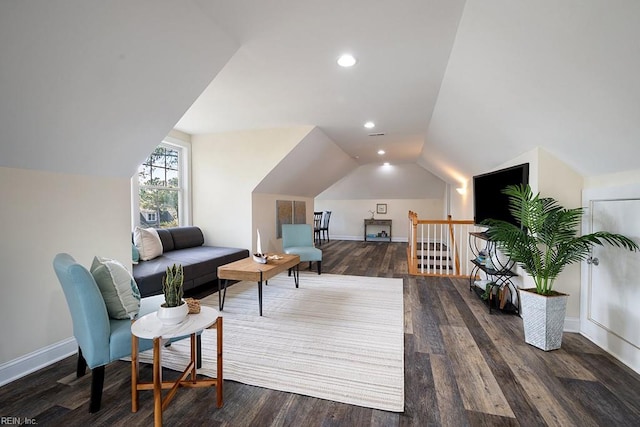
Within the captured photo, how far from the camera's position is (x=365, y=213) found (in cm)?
977

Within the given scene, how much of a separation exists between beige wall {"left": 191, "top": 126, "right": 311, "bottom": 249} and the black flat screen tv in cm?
271

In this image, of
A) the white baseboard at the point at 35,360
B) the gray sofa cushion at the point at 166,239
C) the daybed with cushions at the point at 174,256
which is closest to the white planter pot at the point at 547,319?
the daybed with cushions at the point at 174,256

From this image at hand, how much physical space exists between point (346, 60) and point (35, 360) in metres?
3.30

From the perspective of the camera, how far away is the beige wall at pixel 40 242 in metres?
1.86

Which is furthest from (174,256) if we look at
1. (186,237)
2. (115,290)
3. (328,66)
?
(328,66)

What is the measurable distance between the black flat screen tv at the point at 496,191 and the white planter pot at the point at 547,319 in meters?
0.95

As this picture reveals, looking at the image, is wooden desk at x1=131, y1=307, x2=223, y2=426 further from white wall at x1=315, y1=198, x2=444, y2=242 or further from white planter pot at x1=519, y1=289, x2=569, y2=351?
white wall at x1=315, y1=198, x2=444, y2=242

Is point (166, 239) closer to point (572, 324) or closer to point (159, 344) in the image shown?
point (159, 344)

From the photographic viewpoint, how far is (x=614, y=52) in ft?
4.54

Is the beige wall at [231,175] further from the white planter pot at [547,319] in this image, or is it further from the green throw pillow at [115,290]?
the white planter pot at [547,319]

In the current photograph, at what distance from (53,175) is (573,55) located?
357 cm

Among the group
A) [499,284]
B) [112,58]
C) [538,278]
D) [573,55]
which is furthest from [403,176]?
[112,58]

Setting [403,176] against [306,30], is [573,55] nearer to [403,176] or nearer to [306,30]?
[306,30]

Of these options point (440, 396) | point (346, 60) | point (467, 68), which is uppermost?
point (346, 60)
